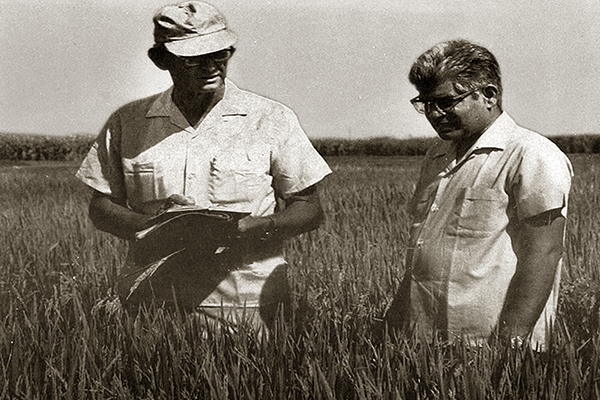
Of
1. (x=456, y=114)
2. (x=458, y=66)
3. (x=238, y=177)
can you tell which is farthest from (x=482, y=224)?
(x=238, y=177)

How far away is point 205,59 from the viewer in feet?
7.83

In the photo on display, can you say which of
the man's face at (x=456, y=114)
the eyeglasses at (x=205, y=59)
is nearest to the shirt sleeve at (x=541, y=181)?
A: the man's face at (x=456, y=114)

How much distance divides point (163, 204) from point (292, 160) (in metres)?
0.41

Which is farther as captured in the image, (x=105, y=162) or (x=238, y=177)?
(x=105, y=162)

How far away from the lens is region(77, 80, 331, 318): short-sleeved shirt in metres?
2.49

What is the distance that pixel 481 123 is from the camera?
2068 millimetres

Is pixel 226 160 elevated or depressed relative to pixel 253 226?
elevated

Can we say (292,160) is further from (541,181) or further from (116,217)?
(541,181)

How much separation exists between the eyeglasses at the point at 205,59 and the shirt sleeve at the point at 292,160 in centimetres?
24

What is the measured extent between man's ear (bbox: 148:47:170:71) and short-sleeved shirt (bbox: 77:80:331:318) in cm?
12

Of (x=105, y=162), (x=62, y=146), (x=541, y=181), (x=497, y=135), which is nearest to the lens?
(x=541, y=181)

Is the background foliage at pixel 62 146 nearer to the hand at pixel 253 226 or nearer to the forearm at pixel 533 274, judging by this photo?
the hand at pixel 253 226

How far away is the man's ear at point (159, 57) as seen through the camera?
8.08 ft

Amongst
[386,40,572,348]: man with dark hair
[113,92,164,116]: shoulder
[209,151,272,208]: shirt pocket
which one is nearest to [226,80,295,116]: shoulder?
[209,151,272,208]: shirt pocket
